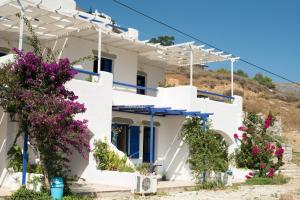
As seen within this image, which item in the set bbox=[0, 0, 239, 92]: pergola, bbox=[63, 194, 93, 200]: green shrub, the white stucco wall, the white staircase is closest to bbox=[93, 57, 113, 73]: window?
bbox=[0, 0, 239, 92]: pergola

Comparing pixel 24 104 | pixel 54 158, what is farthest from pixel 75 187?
pixel 24 104

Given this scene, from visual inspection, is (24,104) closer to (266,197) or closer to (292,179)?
(266,197)

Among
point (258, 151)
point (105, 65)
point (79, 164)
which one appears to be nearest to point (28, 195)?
point (79, 164)

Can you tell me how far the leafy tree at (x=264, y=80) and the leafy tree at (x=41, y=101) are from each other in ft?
201

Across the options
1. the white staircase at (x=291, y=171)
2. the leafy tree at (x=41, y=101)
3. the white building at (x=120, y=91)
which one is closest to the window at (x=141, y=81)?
the white building at (x=120, y=91)

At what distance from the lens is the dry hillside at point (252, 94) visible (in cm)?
4900

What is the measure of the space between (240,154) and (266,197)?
738cm

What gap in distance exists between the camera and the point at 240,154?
75.5ft

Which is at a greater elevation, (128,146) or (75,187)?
(128,146)

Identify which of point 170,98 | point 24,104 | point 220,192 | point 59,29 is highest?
point 59,29

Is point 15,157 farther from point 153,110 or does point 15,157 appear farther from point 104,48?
point 104,48

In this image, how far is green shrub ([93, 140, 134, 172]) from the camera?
16.1 m

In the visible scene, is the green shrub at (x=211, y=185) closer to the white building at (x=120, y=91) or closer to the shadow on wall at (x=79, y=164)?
the white building at (x=120, y=91)

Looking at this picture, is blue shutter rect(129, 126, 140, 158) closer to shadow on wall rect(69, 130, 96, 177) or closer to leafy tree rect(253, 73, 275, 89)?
shadow on wall rect(69, 130, 96, 177)
